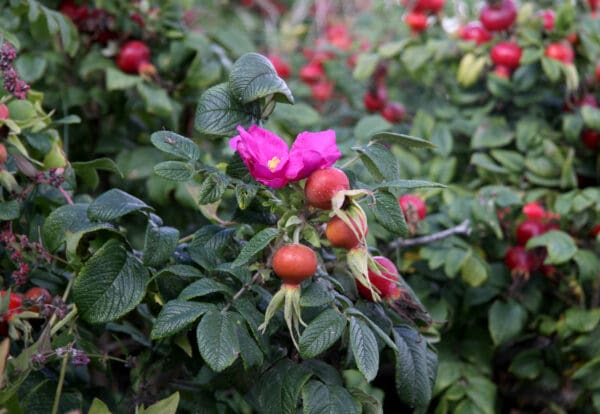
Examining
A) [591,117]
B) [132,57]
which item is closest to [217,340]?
[132,57]

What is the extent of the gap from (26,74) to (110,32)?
0.21 meters

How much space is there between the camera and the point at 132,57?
150 centimetres

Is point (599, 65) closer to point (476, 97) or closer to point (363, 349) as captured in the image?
point (476, 97)

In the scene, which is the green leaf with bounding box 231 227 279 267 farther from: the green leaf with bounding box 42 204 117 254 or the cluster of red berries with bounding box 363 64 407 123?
the cluster of red berries with bounding box 363 64 407 123

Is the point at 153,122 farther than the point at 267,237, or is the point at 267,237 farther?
the point at 153,122

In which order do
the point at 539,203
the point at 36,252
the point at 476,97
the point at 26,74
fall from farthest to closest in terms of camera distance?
the point at 476,97
the point at 539,203
the point at 26,74
the point at 36,252

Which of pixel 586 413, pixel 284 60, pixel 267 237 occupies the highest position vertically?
pixel 267 237

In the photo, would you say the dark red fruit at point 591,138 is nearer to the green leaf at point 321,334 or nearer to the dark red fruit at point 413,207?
the dark red fruit at point 413,207

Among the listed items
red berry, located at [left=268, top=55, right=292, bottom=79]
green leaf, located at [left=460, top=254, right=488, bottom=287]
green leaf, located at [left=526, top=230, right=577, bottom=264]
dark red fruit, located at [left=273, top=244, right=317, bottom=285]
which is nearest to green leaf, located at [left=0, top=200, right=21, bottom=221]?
dark red fruit, located at [left=273, top=244, right=317, bottom=285]

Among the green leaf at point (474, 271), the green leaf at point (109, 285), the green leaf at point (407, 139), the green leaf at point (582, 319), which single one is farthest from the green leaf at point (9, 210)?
the green leaf at point (582, 319)

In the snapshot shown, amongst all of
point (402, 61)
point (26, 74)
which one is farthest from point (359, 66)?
point (26, 74)

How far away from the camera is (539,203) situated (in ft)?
5.05

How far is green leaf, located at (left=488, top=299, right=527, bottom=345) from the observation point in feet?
4.56

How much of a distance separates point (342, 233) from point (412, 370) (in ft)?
0.80
